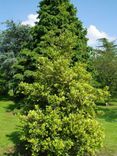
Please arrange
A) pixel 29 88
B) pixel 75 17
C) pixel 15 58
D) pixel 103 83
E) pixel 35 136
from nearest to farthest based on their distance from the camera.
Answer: pixel 35 136 → pixel 29 88 → pixel 75 17 → pixel 15 58 → pixel 103 83

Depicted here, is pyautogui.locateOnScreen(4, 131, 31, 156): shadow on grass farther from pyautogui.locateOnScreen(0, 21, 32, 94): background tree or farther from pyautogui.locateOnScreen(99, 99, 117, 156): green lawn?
pyautogui.locateOnScreen(0, 21, 32, 94): background tree

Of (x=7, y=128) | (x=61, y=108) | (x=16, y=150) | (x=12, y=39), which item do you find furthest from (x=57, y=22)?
(x=61, y=108)

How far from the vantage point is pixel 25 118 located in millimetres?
17141

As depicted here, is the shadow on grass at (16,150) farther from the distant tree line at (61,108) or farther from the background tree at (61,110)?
the background tree at (61,110)

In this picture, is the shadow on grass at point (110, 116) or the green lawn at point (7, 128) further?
the shadow on grass at point (110, 116)

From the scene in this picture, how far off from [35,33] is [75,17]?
4.19 metres

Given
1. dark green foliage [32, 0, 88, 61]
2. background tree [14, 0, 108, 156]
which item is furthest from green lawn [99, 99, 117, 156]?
dark green foliage [32, 0, 88, 61]

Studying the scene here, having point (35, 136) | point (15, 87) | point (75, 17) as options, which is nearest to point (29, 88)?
point (35, 136)

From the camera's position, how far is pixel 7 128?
23.6 meters

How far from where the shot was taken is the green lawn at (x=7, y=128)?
19.5 meters

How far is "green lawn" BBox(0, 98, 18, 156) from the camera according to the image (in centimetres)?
1951

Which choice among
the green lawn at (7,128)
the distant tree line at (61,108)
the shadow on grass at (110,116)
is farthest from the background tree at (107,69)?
the distant tree line at (61,108)

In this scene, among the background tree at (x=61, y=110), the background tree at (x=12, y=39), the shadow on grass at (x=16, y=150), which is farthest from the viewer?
the background tree at (x=12, y=39)

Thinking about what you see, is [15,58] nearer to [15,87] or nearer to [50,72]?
[15,87]
